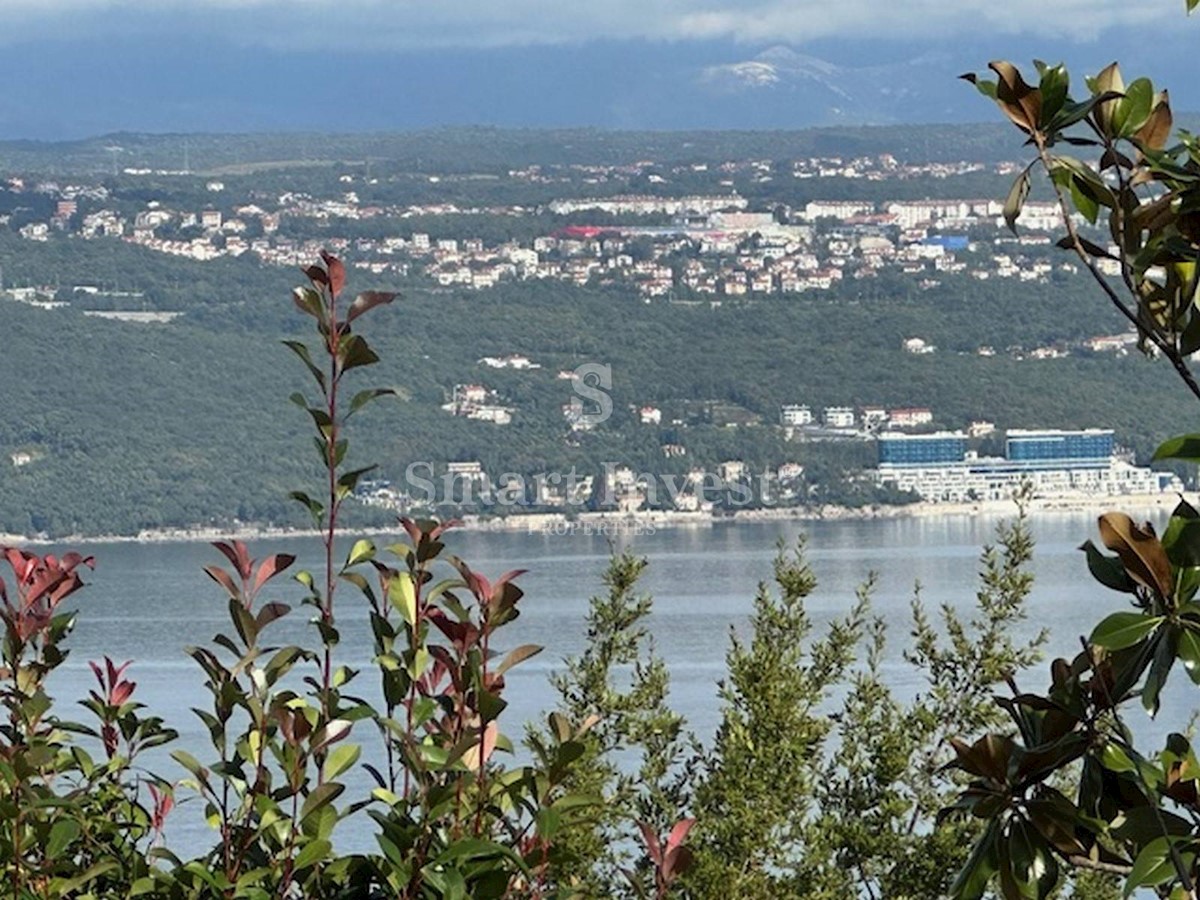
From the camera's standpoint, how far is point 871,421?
5450 centimetres

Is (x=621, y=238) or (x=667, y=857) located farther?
(x=621, y=238)

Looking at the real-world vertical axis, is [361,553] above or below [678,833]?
above

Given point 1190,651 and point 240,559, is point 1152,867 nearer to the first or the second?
point 1190,651

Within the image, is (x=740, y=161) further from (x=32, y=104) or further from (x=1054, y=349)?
(x=32, y=104)

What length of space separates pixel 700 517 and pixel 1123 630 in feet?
162

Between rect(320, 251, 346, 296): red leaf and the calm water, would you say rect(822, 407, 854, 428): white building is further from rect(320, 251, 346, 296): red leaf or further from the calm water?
rect(320, 251, 346, 296): red leaf

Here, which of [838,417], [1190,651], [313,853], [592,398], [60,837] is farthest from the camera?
[592,398]

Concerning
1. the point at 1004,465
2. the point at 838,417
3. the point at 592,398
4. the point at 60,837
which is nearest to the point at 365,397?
the point at 60,837

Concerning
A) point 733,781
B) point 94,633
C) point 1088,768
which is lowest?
point 94,633

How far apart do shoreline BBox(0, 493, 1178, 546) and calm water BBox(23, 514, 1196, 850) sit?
417 millimetres

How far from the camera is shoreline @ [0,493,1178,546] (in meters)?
47.1

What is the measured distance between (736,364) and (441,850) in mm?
57052

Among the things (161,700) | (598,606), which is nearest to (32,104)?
(161,700)

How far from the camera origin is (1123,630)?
1096mm
